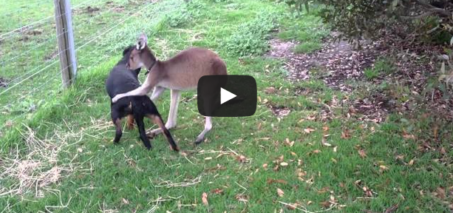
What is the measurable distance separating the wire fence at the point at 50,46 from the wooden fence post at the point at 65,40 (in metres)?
0.08

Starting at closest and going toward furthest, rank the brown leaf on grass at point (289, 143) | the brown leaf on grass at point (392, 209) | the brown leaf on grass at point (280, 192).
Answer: the brown leaf on grass at point (392, 209) < the brown leaf on grass at point (280, 192) < the brown leaf on grass at point (289, 143)

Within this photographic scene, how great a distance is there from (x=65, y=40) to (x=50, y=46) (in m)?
2.13

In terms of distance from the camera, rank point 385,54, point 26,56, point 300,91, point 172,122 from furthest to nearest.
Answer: point 26,56, point 385,54, point 300,91, point 172,122

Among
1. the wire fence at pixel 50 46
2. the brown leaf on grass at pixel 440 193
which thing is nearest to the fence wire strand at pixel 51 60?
the wire fence at pixel 50 46

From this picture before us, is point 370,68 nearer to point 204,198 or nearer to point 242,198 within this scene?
point 242,198

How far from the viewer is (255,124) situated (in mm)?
5238

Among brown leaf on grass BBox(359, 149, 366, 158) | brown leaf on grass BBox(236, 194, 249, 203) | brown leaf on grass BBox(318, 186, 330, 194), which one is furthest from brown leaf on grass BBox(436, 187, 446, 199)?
brown leaf on grass BBox(236, 194, 249, 203)

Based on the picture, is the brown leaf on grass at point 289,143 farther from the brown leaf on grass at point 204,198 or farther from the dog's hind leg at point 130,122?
the dog's hind leg at point 130,122

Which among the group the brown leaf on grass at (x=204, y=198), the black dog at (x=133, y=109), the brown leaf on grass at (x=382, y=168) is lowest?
the brown leaf on grass at (x=204, y=198)

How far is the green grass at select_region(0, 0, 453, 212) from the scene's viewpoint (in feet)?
13.0

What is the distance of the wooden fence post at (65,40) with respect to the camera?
227 inches

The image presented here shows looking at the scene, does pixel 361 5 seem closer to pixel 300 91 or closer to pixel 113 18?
pixel 300 91

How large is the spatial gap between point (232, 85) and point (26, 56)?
3.19 metres

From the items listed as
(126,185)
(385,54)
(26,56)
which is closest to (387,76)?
(385,54)
